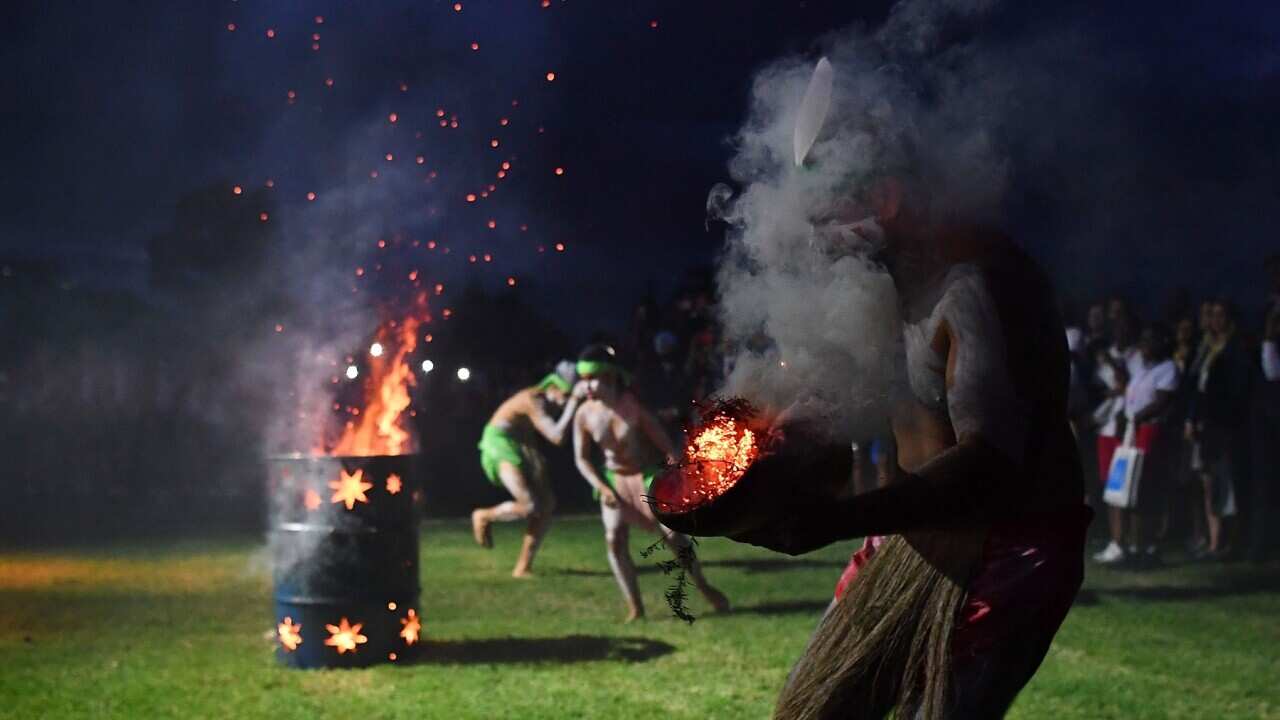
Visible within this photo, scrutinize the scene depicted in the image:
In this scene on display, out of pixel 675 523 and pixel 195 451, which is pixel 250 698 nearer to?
pixel 675 523

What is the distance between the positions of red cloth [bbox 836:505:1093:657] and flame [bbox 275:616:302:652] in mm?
5529

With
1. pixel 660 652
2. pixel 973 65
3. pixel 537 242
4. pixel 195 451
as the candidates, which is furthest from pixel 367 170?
pixel 195 451

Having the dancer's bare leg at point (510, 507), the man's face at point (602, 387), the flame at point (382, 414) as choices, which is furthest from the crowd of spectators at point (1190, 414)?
the flame at point (382, 414)

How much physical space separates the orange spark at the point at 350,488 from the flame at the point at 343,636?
0.73 metres

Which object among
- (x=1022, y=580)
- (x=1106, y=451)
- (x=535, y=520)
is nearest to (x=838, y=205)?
(x=1022, y=580)

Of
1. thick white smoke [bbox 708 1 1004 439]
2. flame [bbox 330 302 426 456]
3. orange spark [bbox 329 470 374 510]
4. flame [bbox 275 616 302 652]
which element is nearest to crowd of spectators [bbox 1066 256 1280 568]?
flame [bbox 330 302 426 456]

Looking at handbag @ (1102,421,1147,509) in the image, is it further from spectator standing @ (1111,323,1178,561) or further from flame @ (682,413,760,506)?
flame @ (682,413,760,506)

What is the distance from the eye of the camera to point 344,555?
306 inches

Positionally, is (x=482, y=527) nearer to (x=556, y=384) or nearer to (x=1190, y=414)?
(x=556, y=384)

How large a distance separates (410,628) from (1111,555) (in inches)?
285

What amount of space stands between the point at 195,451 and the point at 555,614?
16032 millimetres

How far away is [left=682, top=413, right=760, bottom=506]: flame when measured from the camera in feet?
9.95

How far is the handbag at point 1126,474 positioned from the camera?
39.4 feet

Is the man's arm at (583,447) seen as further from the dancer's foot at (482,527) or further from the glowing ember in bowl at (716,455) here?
the glowing ember in bowl at (716,455)
